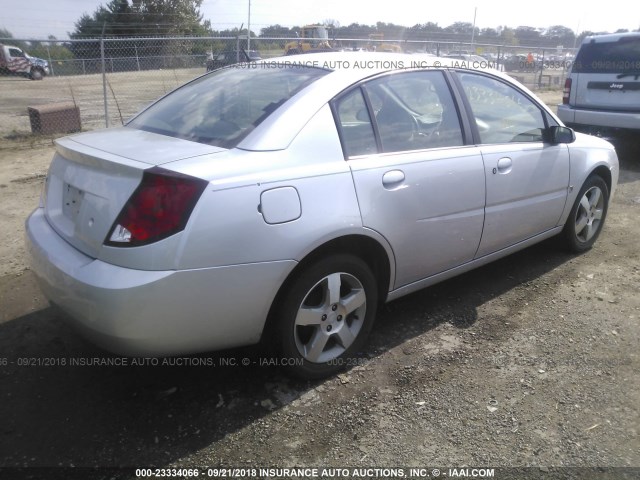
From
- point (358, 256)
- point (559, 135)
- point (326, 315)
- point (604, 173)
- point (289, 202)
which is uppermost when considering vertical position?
point (559, 135)

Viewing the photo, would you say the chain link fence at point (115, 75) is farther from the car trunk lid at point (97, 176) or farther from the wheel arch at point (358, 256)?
the wheel arch at point (358, 256)

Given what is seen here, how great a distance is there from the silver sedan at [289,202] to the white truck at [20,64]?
24.8 meters

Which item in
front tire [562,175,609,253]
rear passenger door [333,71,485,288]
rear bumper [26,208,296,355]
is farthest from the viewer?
front tire [562,175,609,253]

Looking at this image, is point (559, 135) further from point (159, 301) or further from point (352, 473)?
point (159, 301)

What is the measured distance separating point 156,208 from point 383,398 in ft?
4.87

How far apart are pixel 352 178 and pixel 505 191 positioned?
1359 millimetres

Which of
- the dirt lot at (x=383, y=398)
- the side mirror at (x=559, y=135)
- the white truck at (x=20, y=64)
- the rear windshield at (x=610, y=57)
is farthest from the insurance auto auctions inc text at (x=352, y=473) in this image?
the white truck at (x=20, y=64)

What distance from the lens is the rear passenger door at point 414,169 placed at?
9.23 feet

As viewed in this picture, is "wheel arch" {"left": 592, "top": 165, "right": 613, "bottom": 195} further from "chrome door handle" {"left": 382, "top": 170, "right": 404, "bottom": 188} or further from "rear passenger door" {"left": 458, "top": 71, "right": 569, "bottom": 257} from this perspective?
"chrome door handle" {"left": 382, "top": 170, "right": 404, "bottom": 188}

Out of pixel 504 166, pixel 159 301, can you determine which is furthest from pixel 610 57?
pixel 159 301

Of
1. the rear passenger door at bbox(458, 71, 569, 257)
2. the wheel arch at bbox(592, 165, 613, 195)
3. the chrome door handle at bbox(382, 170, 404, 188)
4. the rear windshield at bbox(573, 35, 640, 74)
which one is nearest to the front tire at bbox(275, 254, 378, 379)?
the chrome door handle at bbox(382, 170, 404, 188)

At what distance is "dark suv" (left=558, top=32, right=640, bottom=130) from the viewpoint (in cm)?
748

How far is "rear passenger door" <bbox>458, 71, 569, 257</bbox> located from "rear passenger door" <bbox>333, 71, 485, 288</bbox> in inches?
6.4

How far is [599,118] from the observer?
7.77 m
